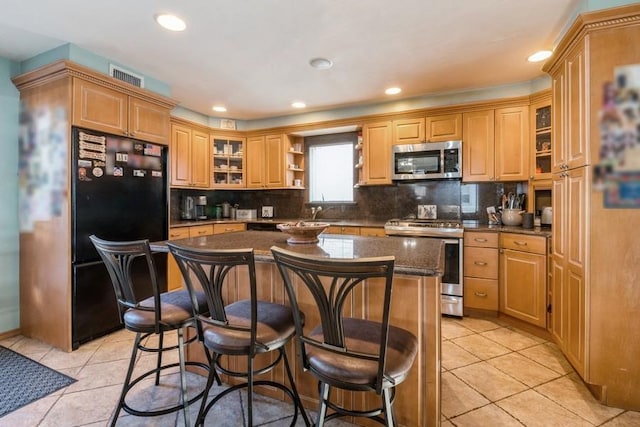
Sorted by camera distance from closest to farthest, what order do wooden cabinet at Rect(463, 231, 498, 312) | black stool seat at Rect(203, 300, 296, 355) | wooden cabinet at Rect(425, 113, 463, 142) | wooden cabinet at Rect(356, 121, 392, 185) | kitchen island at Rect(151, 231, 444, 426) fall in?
black stool seat at Rect(203, 300, 296, 355) → kitchen island at Rect(151, 231, 444, 426) → wooden cabinet at Rect(463, 231, 498, 312) → wooden cabinet at Rect(425, 113, 463, 142) → wooden cabinet at Rect(356, 121, 392, 185)

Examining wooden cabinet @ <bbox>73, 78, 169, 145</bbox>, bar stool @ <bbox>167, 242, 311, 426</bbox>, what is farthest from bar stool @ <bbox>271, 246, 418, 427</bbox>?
wooden cabinet @ <bbox>73, 78, 169, 145</bbox>

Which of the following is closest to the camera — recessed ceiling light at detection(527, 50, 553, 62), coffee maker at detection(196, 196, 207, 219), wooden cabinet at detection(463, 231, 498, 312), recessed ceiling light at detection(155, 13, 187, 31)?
recessed ceiling light at detection(155, 13, 187, 31)

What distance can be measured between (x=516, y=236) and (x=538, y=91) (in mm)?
1581

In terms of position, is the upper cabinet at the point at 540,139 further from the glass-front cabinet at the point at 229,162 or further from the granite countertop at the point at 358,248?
the glass-front cabinet at the point at 229,162

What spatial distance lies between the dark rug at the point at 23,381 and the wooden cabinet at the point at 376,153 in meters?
3.50

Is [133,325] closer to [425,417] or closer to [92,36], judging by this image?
[425,417]

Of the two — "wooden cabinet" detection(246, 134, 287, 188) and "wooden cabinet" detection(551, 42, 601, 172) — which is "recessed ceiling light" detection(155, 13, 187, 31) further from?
"wooden cabinet" detection(551, 42, 601, 172)

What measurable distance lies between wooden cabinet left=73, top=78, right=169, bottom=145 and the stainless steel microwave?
269cm

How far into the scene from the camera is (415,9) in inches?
83.8

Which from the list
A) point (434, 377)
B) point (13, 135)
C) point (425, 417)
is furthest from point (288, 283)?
point (13, 135)

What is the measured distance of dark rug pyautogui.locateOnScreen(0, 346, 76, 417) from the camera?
1.92 m

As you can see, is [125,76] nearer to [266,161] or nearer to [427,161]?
[266,161]

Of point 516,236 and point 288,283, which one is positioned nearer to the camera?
point 288,283

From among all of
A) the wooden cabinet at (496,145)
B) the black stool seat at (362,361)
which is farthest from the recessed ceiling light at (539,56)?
the black stool seat at (362,361)
